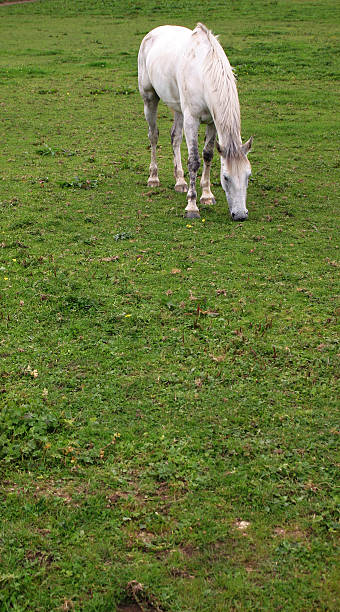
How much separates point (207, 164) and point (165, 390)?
453 centimetres

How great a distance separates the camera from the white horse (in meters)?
6.87

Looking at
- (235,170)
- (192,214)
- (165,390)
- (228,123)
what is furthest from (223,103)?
(165,390)

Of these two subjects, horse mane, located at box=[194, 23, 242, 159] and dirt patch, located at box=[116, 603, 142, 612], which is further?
horse mane, located at box=[194, 23, 242, 159]

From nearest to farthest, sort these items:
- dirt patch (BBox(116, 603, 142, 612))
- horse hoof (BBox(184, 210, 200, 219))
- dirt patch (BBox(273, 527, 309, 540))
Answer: dirt patch (BBox(116, 603, 142, 612)) < dirt patch (BBox(273, 527, 309, 540)) < horse hoof (BBox(184, 210, 200, 219))

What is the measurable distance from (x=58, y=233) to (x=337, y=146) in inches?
232

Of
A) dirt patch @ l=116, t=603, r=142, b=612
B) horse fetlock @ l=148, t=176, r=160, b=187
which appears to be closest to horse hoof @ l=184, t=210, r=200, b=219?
horse fetlock @ l=148, t=176, r=160, b=187

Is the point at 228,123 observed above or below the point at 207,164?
above

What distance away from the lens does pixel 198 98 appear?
7289 millimetres

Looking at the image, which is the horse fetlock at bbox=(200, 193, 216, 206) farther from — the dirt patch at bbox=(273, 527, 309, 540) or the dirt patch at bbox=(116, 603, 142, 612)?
the dirt patch at bbox=(116, 603, 142, 612)

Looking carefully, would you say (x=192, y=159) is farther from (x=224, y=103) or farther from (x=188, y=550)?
(x=188, y=550)

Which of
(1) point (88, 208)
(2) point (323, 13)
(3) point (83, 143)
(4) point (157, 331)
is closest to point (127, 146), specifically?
(3) point (83, 143)

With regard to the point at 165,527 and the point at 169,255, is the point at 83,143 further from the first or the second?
the point at 165,527

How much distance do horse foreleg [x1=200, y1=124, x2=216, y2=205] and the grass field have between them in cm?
22

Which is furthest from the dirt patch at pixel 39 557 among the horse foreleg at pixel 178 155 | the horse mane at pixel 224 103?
the horse foreleg at pixel 178 155
